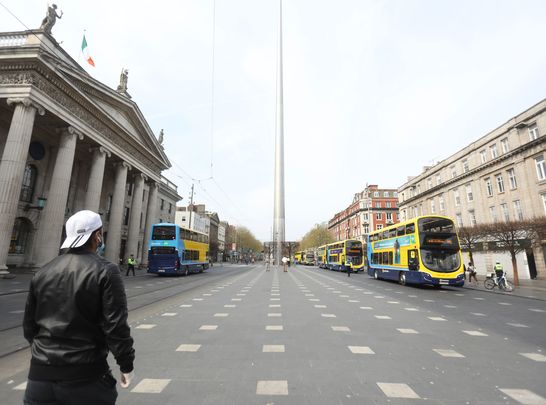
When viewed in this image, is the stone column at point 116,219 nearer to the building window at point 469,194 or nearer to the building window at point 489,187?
the building window at point 489,187

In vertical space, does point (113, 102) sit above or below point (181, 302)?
above

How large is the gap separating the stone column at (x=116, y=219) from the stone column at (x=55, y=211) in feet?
22.1

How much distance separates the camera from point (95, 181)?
2441 cm

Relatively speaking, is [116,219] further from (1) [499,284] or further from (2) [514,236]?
(2) [514,236]

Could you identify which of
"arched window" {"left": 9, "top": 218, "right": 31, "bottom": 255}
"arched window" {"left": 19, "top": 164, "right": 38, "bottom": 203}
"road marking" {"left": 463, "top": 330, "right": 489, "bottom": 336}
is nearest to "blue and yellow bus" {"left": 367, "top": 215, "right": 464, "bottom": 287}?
"road marking" {"left": 463, "top": 330, "right": 489, "bottom": 336}

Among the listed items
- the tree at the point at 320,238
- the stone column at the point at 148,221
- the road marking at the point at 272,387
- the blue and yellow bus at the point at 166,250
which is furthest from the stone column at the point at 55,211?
the tree at the point at 320,238

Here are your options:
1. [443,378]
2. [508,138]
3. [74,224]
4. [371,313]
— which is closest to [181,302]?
[371,313]

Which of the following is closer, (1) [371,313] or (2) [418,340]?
(2) [418,340]

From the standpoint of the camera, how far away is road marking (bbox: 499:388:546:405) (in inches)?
138

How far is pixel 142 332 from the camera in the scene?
6539mm

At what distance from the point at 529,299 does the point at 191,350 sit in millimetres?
16282

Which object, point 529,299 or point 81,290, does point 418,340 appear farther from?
point 529,299

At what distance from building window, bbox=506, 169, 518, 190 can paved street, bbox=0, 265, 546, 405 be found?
81.3 ft

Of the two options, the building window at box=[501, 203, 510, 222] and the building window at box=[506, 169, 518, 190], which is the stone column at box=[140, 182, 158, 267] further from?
the building window at box=[506, 169, 518, 190]
